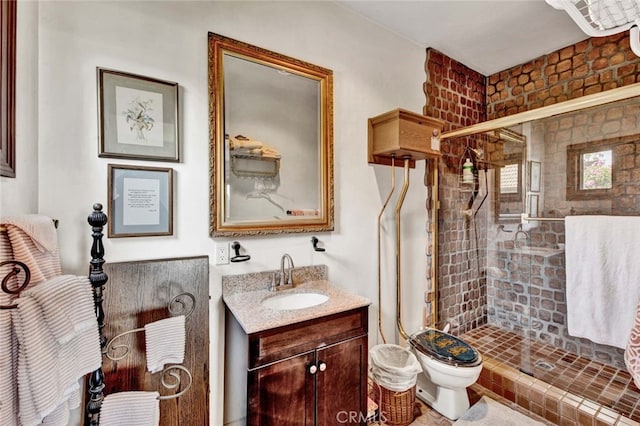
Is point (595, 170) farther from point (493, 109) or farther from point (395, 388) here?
point (395, 388)

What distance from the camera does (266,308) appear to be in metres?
1.39

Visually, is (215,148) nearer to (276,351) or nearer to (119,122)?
(119,122)

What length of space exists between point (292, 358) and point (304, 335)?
0.36 feet

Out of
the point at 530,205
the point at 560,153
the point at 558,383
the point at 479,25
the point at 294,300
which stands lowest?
the point at 558,383

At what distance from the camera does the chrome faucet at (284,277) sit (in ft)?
5.42

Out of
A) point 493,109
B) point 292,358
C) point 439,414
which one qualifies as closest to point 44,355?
point 292,358

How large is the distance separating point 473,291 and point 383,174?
5.11 ft

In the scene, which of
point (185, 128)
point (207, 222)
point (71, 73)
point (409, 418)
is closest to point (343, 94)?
point (185, 128)

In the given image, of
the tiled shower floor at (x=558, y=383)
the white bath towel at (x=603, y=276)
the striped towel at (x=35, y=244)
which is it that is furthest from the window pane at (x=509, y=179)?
the striped towel at (x=35, y=244)

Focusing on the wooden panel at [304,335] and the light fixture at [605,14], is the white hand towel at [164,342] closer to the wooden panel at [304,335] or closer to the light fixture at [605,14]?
the wooden panel at [304,335]

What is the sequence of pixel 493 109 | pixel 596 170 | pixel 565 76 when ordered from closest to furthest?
pixel 596 170, pixel 565 76, pixel 493 109

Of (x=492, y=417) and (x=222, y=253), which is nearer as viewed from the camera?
(x=222, y=253)

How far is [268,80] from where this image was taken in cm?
169

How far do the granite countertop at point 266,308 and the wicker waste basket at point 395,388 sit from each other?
1.84 feet
